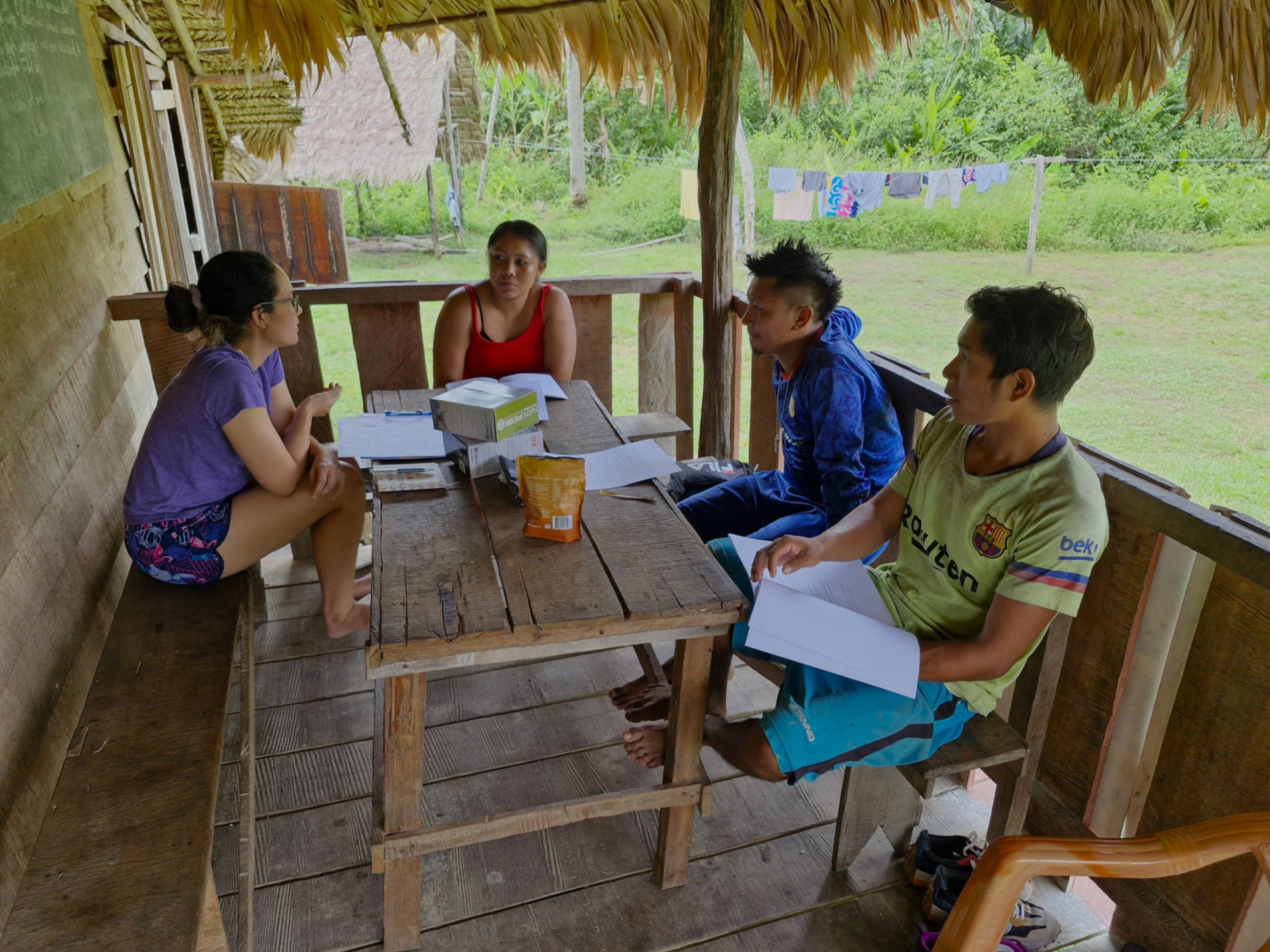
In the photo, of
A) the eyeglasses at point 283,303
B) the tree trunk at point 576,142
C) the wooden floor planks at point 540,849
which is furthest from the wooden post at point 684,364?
the tree trunk at point 576,142

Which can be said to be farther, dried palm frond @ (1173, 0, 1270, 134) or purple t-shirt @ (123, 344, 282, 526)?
dried palm frond @ (1173, 0, 1270, 134)

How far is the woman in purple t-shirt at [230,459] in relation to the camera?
2.16m

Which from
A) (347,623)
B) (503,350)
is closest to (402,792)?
(347,623)

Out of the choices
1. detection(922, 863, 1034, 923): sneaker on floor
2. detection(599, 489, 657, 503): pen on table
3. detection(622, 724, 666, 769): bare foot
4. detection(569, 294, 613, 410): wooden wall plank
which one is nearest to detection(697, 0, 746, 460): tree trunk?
detection(569, 294, 613, 410): wooden wall plank

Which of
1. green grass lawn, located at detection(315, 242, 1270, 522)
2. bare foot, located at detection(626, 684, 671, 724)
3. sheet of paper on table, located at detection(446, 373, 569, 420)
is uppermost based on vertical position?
sheet of paper on table, located at detection(446, 373, 569, 420)

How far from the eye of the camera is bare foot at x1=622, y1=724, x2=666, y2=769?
6.35 ft

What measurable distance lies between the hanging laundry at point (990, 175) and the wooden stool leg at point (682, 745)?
10899 millimetres

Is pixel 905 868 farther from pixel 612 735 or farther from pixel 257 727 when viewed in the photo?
pixel 257 727

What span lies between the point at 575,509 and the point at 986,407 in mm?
833

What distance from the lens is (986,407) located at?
5.28 ft

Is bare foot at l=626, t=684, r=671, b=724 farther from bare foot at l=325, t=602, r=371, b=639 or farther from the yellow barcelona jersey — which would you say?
bare foot at l=325, t=602, r=371, b=639

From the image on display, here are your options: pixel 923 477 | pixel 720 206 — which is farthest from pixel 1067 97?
pixel 923 477

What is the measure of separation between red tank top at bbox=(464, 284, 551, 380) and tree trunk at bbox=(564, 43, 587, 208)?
12137 millimetres

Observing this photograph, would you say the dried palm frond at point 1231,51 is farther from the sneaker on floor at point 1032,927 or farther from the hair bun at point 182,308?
the hair bun at point 182,308
